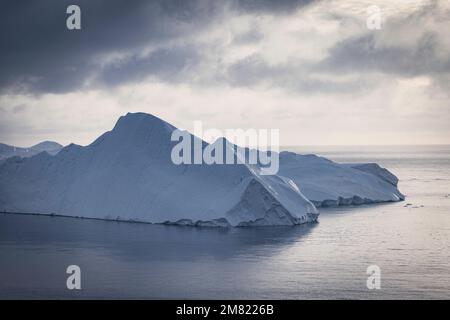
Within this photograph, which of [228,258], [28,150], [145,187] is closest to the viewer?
[228,258]

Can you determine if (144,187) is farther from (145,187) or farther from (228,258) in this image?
(228,258)

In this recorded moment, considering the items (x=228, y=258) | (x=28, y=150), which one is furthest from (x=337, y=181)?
(x=28, y=150)

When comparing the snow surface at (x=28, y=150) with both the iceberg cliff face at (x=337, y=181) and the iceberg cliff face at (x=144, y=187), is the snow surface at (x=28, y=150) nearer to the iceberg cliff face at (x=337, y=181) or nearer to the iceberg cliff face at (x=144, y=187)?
the iceberg cliff face at (x=144, y=187)

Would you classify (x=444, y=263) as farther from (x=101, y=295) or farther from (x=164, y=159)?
(x=164, y=159)

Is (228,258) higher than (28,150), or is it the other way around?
(28,150)

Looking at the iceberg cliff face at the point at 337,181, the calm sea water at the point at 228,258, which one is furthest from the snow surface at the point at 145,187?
the calm sea water at the point at 228,258

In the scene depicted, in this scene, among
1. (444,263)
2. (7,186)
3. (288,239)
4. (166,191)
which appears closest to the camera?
(444,263)
